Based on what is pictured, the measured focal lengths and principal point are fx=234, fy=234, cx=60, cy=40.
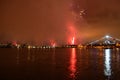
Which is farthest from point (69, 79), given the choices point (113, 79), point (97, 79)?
point (113, 79)

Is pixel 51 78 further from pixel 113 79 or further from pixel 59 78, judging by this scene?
pixel 113 79

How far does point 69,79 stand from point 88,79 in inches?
131

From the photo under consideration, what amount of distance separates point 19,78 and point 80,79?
35.0 feet

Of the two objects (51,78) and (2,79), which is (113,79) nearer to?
(51,78)

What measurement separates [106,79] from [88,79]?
3206mm

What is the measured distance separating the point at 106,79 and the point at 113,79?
4.05 feet

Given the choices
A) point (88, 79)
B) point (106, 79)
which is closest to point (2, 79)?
point (88, 79)

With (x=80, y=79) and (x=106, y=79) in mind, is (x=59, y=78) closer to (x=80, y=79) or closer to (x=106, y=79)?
(x=80, y=79)

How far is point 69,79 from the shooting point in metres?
40.9

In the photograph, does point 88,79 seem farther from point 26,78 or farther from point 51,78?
point 26,78

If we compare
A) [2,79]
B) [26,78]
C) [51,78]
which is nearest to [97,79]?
[51,78]

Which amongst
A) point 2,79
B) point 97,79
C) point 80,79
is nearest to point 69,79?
point 80,79

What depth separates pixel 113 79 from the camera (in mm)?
40688

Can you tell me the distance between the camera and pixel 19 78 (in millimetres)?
40969
